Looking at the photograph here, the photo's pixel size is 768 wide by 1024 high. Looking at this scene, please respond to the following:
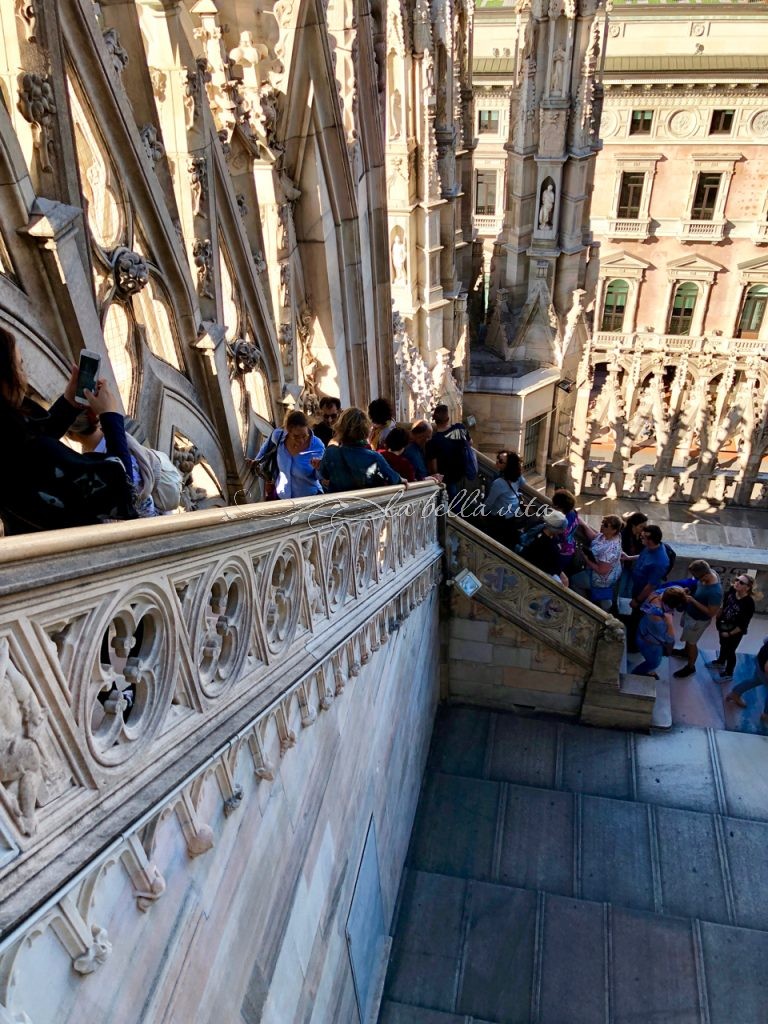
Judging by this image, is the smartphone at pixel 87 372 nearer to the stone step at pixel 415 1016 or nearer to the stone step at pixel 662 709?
the stone step at pixel 415 1016

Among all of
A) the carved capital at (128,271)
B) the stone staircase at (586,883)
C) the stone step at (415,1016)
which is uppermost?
the carved capital at (128,271)

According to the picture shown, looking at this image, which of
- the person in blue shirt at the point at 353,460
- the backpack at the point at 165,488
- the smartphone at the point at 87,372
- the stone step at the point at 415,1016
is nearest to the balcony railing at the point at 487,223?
the person in blue shirt at the point at 353,460

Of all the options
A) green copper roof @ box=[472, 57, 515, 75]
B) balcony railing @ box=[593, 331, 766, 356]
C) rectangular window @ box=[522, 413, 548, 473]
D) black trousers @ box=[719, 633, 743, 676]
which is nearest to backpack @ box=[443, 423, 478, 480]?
black trousers @ box=[719, 633, 743, 676]

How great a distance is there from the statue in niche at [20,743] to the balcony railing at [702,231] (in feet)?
111

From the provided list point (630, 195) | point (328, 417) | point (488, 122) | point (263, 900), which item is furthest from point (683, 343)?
point (263, 900)

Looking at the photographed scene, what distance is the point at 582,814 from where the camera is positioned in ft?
20.9

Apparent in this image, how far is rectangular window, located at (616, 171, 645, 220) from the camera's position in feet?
99.4

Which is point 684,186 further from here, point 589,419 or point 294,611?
point 294,611

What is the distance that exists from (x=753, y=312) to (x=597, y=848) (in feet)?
99.0

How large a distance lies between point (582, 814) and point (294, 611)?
4.29 metres

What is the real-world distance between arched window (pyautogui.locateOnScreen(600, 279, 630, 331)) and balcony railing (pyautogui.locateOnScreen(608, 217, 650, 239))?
74.7 inches

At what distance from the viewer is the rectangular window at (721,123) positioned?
2853cm

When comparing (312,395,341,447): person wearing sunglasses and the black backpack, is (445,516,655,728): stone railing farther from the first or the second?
the black backpack

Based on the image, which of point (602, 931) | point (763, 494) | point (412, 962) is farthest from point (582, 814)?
point (763, 494)
